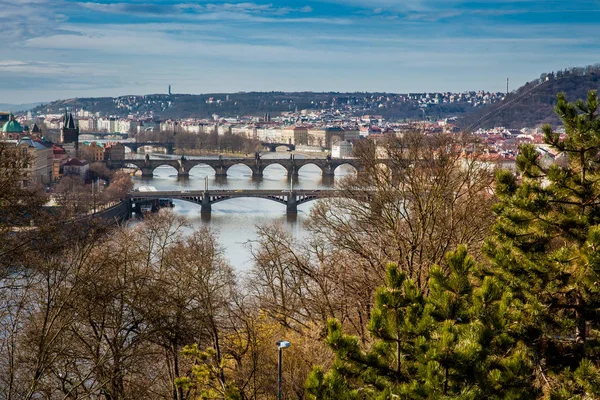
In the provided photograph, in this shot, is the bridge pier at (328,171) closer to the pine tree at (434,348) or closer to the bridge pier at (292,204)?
the bridge pier at (292,204)

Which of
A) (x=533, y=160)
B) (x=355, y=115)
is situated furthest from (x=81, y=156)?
(x=355, y=115)

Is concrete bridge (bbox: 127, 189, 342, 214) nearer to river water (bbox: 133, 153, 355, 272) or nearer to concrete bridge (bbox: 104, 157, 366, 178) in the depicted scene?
river water (bbox: 133, 153, 355, 272)

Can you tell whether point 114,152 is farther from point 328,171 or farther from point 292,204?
point 292,204

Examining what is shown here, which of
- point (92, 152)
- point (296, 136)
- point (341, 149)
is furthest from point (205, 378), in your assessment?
point (296, 136)

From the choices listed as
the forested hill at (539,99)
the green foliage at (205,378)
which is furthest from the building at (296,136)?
the green foliage at (205,378)

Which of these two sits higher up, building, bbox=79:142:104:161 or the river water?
building, bbox=79:142:104:161

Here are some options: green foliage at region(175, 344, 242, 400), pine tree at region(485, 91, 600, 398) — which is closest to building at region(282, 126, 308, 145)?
green foliage at region(175, 344, 242, 400)
